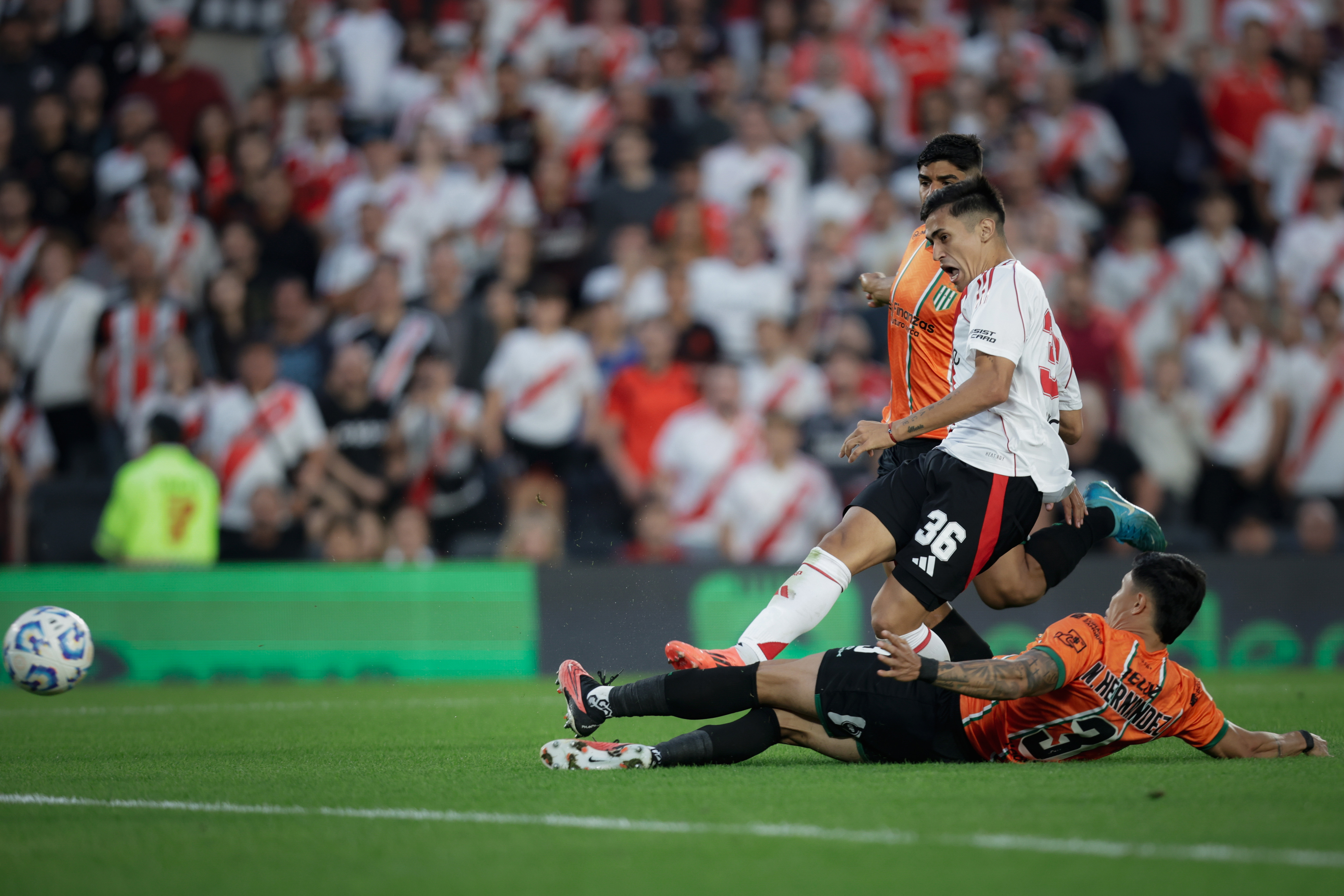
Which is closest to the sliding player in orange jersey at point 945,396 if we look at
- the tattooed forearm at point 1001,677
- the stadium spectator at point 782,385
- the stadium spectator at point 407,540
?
the tattooed forearm at point 1001,677

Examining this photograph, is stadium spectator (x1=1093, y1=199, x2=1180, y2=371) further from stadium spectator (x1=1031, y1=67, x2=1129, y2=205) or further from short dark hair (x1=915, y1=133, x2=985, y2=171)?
short dark hair (x1=915, y1=133, x2=985, y2=171)

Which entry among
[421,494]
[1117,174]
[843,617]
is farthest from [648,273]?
[1117,174]

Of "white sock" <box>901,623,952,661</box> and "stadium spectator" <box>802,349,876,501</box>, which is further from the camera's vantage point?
"stadium spectator" <box>802,349,876,501</box>

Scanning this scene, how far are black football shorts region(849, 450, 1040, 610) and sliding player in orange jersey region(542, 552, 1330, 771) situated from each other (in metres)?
0.45

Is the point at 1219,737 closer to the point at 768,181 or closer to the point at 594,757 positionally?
the point at 594,757

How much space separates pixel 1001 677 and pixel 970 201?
1.94 metres

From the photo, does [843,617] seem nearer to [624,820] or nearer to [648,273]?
[648,273]

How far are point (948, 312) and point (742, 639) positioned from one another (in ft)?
5.44

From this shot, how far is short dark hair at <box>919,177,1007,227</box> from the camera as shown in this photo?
6.09 m

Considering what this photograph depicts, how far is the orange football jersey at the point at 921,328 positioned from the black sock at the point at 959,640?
0.80m

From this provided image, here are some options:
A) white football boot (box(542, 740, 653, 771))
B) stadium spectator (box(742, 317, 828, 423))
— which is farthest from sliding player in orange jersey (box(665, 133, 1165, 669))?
stadium spectator (box(742, 317, 828, 423))

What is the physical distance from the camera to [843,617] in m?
11.4

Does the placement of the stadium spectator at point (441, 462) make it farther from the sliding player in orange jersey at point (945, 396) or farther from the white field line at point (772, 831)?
the white field line at point (772, 831)

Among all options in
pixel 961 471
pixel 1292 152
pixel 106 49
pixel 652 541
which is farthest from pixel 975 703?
pixel 106 49
